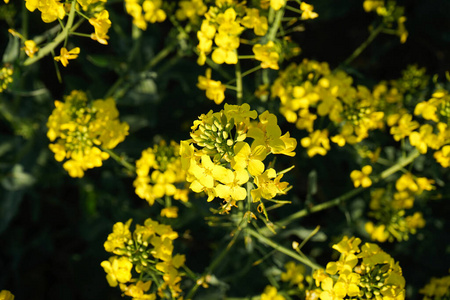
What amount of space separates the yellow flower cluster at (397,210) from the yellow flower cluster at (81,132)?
2.09m

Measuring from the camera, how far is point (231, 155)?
1.99 meters

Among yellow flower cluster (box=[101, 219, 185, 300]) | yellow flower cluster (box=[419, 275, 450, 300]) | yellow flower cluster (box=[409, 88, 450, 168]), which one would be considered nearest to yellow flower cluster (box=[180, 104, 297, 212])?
yellow flower cluster (box=[101, 219, 185, 300])

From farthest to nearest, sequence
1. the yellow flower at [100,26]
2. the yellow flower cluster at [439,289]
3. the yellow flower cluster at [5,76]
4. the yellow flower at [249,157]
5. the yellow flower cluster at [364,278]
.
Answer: the yellow flower cluster at [439,289]
the yellow flower cluster at [5,76]
the yellow flower at [100,26]
the yellow flower cluster at [364,278]
the yellow flower at [249,157]

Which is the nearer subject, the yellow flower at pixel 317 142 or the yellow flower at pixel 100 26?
the yellow flower at pixel 100 26

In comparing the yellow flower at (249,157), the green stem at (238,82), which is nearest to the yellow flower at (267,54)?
the green stem at (238,82)

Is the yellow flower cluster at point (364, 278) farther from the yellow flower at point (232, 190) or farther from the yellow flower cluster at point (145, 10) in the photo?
the yellow flower cluster at point (145, 10)

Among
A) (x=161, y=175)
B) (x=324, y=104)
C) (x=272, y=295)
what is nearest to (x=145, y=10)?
(x=161, y=175)

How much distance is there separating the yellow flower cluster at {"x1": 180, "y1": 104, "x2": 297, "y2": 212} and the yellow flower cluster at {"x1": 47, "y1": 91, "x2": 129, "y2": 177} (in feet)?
2.98

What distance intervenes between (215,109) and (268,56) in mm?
1301

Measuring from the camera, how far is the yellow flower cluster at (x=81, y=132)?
2.65 metres

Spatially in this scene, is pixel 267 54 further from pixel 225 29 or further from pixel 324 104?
pixel 324 104

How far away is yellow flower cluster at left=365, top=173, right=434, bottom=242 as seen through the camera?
297 cm

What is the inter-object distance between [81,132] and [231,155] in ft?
3.91

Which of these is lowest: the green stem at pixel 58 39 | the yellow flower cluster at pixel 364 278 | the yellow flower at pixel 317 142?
the yellow flower cluster at pixel 364 278
